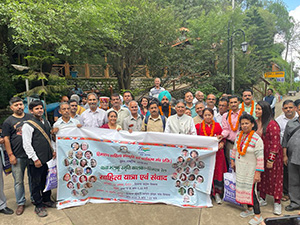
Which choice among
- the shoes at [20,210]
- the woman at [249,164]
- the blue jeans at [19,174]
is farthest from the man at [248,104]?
the shoes at [20,210]

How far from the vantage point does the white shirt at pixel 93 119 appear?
405 centimetres

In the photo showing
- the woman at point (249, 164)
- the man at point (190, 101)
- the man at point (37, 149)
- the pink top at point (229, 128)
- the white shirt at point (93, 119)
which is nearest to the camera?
the woman at point (249, 164)

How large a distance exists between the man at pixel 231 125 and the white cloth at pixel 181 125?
521mm

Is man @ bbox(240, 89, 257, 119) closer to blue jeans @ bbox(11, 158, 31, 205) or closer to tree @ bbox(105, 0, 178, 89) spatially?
blue jeans @ bbox(11, 158, 31, 205)

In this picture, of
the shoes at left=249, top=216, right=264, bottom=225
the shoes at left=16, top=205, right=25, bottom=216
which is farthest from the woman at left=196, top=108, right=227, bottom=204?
the shoes at left=16, top=205, right=25, bottom=216

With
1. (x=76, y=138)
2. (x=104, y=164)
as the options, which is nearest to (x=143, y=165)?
(x=104, y=164)

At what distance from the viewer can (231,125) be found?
354cm

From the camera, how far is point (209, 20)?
1298 cm

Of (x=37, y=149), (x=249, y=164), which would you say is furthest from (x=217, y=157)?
(x=37, y=149)

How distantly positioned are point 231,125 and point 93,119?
2.55 meters

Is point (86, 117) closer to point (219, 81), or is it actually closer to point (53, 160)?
point (53, 160)

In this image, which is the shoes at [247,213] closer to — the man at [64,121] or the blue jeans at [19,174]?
the man at [64,121]

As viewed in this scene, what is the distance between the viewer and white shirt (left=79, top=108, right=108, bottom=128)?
4.05 meters

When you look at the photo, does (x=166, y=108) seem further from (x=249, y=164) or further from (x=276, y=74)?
(x=276, y=74)
